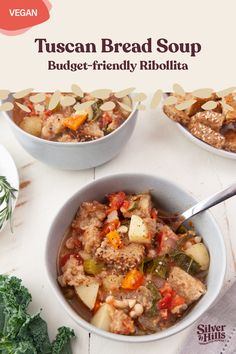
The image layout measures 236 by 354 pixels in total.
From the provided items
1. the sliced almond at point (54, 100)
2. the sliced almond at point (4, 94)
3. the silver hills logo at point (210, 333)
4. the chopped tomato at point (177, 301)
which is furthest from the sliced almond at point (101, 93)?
the silver hills logo at point (210, 333)

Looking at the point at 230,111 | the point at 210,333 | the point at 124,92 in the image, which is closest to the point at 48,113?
the point at 124,92

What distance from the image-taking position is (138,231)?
224cm

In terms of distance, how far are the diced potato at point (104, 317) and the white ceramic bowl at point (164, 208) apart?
83 mm

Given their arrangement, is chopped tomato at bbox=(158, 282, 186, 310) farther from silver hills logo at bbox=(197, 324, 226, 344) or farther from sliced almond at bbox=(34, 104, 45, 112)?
sliced almond at bbox=(34, 104, 45, 112)

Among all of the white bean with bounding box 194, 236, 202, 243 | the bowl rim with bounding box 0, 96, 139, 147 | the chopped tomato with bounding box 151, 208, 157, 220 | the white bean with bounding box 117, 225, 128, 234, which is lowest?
the white bean with bounding box 194, 236, 202, 243

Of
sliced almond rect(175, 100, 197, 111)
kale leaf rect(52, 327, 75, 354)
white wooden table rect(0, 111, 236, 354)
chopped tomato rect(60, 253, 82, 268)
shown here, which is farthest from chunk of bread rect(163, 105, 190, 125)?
kale leaf rect(52, 327, 75, 354)

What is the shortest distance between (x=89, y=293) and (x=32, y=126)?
32.1 inches

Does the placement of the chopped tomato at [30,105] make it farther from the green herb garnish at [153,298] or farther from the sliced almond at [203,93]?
the green herb garnish at [153,298]

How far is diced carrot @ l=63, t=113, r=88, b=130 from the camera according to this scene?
2510 millimetres

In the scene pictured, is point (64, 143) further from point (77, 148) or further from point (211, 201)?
point (211, 201)

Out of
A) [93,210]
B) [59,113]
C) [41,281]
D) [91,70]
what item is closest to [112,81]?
[91,70]

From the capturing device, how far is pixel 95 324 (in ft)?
6.97

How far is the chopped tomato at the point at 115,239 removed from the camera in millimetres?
2243

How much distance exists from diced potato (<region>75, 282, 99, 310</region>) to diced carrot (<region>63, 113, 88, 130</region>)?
73cm
